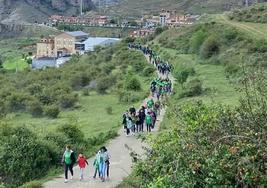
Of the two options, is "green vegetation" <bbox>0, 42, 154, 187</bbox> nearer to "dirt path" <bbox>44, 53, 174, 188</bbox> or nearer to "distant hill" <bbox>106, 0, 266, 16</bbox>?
"dirt path" <bbox>44, 53, 174, 188</bbox>

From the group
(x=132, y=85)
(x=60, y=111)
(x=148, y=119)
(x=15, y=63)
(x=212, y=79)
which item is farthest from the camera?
(x=15, y=63)

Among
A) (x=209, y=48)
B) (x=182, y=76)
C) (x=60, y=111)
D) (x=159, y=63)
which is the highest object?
(x=209, y=48)

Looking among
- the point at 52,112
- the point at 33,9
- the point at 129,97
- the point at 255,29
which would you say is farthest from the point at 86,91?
the point at 33,9

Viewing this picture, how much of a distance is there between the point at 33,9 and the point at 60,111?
469 ft

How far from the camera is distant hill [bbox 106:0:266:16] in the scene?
125006 millimetres

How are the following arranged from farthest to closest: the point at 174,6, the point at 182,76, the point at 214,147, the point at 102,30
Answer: the point at 174,6, the point at 102,30, the point at 182,76, the point at 214,147

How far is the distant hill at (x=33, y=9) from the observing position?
16200 centimetres

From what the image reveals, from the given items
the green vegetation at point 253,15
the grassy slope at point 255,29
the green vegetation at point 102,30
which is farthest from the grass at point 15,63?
the grassy slope at point 255,29

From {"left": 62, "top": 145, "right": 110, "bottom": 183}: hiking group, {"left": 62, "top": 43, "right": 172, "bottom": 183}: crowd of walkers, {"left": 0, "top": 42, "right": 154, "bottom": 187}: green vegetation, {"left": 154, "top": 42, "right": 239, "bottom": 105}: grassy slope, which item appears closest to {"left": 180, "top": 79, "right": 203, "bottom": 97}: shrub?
{"left": 154, "top": 42, "right": 239, "bottom": 105}: grassy slope

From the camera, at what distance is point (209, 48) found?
44.3 m

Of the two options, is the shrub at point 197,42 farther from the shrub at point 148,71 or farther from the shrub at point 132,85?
the shrub at point 132,85

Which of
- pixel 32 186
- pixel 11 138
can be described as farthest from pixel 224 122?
pixel 11 138

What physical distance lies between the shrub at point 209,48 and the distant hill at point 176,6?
2945 inches

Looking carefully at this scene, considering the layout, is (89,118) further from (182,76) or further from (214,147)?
(214,147)
